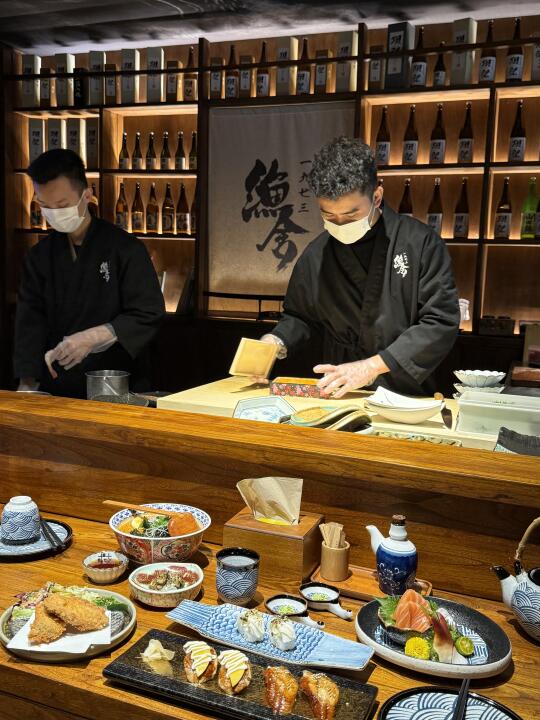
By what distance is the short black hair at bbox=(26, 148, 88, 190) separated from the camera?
10.3ft

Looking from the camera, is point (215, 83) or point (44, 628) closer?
point (44, 628)

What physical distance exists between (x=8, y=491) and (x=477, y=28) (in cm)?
440

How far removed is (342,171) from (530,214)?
251 cm

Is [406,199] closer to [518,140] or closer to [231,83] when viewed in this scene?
[518,140]

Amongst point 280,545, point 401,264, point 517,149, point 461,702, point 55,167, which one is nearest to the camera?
point 461,702

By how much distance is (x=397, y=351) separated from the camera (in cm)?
277

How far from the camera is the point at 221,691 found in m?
1.11

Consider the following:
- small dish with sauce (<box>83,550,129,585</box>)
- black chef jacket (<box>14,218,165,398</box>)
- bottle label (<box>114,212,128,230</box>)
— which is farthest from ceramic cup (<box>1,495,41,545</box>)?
bottle label (<box>114,212,128,230</box>)

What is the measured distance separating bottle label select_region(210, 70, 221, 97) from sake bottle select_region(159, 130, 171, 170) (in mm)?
641

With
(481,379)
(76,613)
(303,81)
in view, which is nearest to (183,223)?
(303,81)

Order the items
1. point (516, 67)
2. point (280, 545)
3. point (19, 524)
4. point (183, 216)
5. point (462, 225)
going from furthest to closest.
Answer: point (183, 216) → point (462, 225) → point (516, 67) → point (19, 524) → point (280, 545)

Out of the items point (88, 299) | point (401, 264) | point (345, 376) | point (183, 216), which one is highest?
point (183, 216)

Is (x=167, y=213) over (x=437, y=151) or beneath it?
beneath

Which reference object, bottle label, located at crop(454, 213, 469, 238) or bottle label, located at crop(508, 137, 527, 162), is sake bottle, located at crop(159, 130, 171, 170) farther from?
bottle label, located at crop(508, 137, 527, 162)
